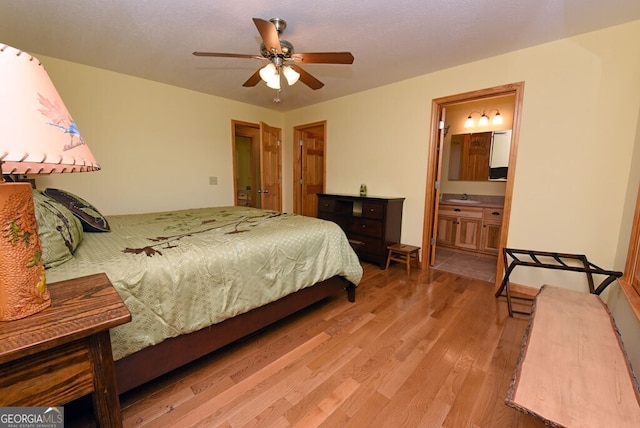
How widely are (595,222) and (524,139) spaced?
35.9 inches

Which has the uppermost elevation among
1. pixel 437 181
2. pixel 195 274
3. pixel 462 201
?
pixel 437 181

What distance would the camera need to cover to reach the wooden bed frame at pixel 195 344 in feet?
4.10

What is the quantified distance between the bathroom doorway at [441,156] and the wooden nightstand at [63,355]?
311cm

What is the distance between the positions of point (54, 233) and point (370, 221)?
2.86 m

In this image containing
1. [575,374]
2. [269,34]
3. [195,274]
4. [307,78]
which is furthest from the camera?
[307,78]

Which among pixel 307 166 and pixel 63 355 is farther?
pixel 307 166

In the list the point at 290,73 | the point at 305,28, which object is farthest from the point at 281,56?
the point at 305,28

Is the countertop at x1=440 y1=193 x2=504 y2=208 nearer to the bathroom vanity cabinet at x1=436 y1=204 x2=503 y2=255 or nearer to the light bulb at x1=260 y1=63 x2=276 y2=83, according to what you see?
the bathroom vanity cabinet at x1=436 y1=204 x2=503 y2=255

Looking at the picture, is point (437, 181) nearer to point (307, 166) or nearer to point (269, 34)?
point (307, 166)

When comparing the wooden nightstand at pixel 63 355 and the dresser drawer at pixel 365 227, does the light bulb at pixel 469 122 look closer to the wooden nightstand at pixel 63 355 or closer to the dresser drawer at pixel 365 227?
the dresser drawer at pixel 365 227

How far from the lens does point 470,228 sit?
3.89 metres

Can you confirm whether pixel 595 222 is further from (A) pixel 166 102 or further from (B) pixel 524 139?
(A) pixel 166 102

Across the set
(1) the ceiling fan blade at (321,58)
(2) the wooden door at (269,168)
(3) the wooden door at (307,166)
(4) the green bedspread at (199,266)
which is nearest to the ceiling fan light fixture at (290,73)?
(1) the ceiling fan blade at (321,58)

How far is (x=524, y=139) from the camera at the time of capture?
2516mm
